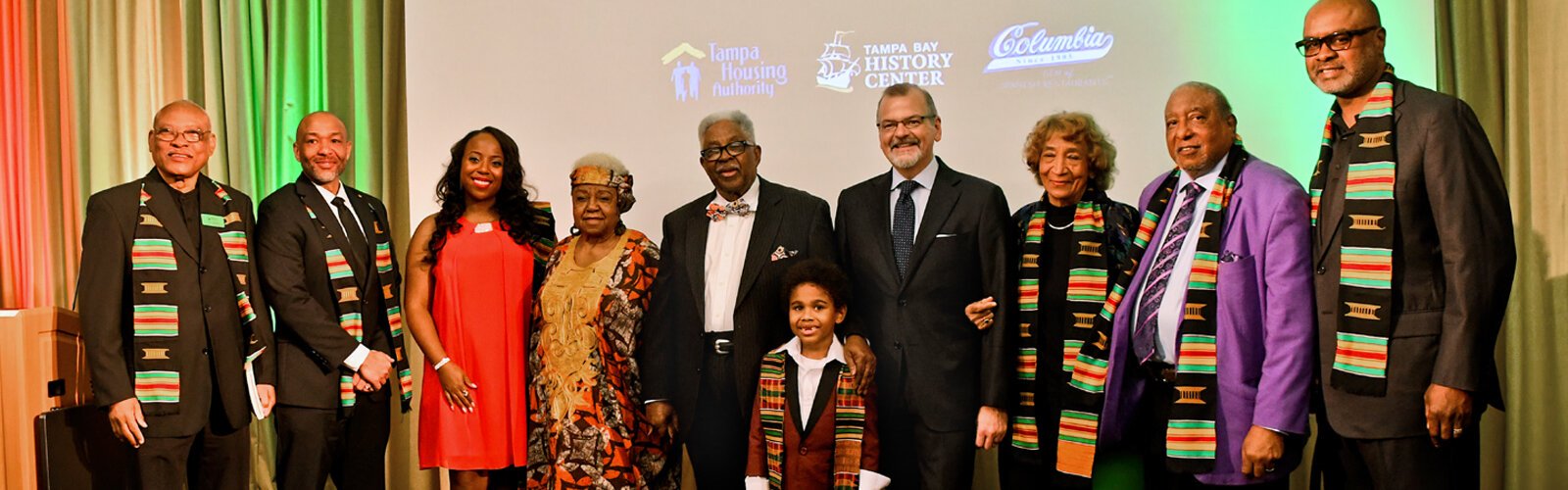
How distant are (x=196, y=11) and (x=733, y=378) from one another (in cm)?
334

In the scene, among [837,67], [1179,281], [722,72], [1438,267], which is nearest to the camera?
[1438,267]

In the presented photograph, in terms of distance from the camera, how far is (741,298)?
3699mm

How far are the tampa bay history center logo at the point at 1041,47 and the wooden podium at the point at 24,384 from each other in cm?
352

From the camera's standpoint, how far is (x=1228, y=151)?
10.2 ft

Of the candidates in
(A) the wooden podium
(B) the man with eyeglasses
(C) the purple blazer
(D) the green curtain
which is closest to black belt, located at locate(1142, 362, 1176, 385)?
(C) the purple blazer

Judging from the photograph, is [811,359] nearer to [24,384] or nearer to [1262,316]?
[1262,316]

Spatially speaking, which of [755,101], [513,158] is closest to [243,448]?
[513,158]

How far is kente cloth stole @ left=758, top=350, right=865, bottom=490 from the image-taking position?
11.5ft

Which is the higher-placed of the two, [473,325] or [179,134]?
[179,134]

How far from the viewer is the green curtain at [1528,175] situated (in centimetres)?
398

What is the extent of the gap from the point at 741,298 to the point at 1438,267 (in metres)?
1.99

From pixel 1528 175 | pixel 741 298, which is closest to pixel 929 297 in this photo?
pixel 741 298

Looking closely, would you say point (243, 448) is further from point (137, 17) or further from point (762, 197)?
point (137, 17)

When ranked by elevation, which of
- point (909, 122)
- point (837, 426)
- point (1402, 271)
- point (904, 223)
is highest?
point (909, 122)
